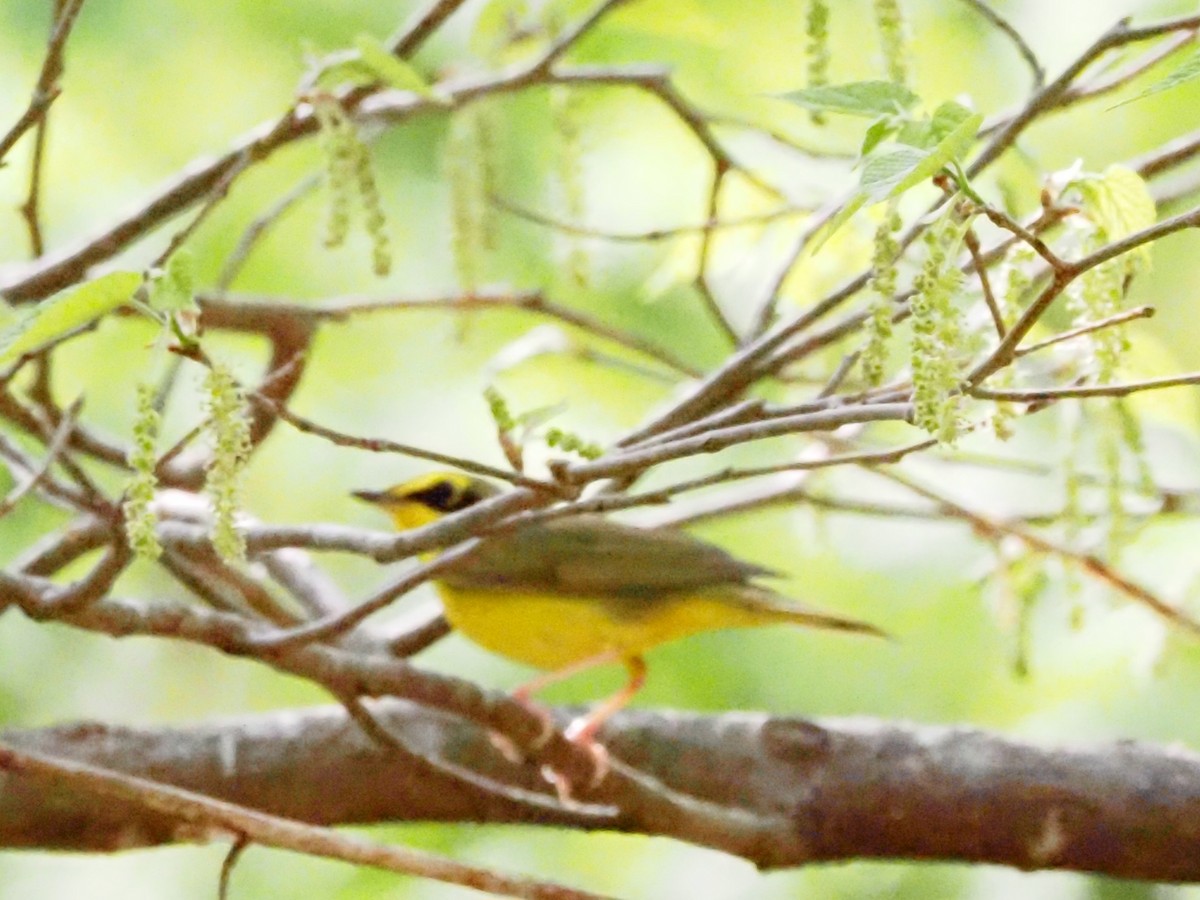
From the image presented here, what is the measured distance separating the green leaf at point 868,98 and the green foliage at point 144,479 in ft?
1.31

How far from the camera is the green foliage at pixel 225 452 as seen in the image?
94 centimetres

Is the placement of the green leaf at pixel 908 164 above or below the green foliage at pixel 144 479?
above

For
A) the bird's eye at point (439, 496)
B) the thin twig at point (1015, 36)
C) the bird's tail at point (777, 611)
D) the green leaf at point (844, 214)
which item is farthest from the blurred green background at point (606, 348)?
the green leaf at point (844, 214)

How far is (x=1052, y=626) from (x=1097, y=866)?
114 cm

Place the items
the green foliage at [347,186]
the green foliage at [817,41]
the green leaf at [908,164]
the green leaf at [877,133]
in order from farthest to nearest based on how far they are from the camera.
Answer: the green foliage at [347,186], the green foliage at [817,41], the green leaf at [877,133], the green leaf at [908,164]

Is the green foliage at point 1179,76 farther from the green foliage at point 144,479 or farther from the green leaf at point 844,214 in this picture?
the green foliage at point 144,479

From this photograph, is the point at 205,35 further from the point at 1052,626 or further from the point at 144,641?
the point at 1052,626

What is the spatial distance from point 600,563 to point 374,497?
37 cm

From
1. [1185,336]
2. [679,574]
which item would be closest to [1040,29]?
[1185,336]

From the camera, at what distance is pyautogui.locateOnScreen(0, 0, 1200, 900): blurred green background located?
288cm

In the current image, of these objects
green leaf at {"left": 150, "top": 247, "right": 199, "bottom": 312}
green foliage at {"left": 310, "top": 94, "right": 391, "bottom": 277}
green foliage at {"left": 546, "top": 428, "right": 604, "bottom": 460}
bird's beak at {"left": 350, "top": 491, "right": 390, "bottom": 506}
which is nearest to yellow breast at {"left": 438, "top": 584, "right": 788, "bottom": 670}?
bird's beak at {"left": 350, "top": 491, "right": 390, "bottom": 506}

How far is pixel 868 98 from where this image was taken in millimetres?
918

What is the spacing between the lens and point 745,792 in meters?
1.95

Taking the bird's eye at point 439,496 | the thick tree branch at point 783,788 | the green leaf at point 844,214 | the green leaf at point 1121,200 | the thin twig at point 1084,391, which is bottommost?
the thick tree branch at point 783,788
